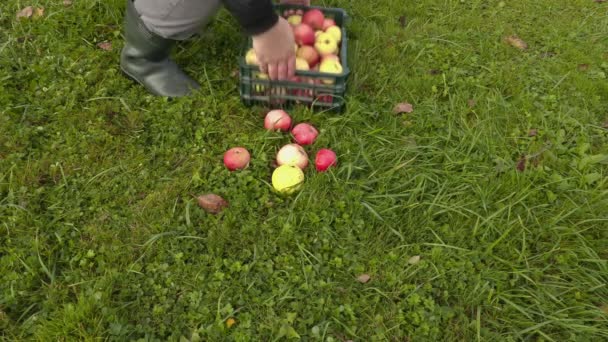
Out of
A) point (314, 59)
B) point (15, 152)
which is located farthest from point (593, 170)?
point (15, 152)

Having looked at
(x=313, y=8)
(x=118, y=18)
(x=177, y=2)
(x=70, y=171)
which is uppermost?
(x=177, y=2)

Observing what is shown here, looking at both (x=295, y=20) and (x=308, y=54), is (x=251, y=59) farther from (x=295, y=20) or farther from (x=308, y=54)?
(x=295, y=20)

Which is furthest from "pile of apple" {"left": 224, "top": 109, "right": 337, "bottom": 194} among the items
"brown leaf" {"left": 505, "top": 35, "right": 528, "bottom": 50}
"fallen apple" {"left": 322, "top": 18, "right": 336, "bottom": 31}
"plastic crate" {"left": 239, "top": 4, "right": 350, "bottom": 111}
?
"brown leaf" {"left": 505, "top": 35, "right": 528, "bottom": 50}

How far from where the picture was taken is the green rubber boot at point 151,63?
107 inches

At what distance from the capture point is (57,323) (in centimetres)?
191

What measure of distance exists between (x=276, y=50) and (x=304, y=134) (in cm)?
52

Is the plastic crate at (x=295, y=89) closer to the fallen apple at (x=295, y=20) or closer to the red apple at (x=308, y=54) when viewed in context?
the red apple at (x=308, y=54)

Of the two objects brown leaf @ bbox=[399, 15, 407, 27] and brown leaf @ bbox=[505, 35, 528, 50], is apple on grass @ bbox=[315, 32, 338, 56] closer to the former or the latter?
brown leaf @ bbox=[399, 15, 407, 27]

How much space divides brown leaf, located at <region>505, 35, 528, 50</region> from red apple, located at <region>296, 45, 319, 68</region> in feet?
5.45

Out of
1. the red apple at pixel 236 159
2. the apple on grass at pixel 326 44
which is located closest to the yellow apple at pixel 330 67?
the apple on grass at pixel 326 44

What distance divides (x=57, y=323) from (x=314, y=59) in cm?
189

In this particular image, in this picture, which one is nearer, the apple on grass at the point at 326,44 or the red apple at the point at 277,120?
the red apple at the point at 277,120

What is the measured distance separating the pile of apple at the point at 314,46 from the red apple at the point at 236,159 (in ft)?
1.43

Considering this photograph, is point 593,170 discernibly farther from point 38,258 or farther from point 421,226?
point 38,258
